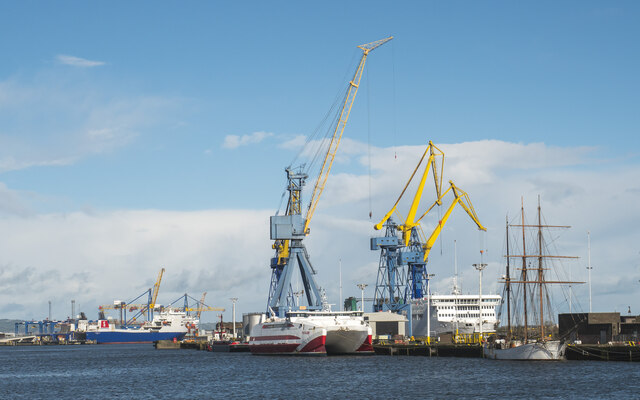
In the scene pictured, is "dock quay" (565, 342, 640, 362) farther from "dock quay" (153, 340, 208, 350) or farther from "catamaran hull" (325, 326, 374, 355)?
"dock quay" (153, 340, 208, 350)

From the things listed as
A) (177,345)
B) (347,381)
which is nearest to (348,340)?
(347,381)

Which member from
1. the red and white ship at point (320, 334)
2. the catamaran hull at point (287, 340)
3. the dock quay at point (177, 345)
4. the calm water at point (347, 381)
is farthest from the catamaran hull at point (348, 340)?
the dock quay at point (177, 345)

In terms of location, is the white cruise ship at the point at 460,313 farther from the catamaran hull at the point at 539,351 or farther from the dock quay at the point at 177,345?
the catamaran hull at the point at 539,351

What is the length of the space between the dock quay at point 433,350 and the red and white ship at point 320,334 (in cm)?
510

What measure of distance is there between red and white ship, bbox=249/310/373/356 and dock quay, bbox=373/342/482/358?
5101 mm

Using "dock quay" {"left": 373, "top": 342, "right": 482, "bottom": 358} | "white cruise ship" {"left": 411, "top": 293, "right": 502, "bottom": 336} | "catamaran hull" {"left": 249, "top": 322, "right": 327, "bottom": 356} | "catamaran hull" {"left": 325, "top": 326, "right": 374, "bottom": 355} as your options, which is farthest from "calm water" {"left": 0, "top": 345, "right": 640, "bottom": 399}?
"white cruise ship" {"left": 411, "top": 293, "right": 502, "bottom": 336}

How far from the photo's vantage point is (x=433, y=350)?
107188mm

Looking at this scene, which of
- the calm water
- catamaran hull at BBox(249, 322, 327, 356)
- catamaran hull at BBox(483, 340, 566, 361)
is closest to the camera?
the calm water

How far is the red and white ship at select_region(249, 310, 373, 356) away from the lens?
103562mm

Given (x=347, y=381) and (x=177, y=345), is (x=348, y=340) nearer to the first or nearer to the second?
(x=347, y=381)

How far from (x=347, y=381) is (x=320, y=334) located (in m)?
31.9

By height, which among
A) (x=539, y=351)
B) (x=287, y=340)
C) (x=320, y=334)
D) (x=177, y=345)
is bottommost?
(x=177, y=345)

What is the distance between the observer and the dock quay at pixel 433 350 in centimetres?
10231

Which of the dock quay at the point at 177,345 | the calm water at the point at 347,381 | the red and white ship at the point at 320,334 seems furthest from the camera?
the dock quay at the point at 177,345
